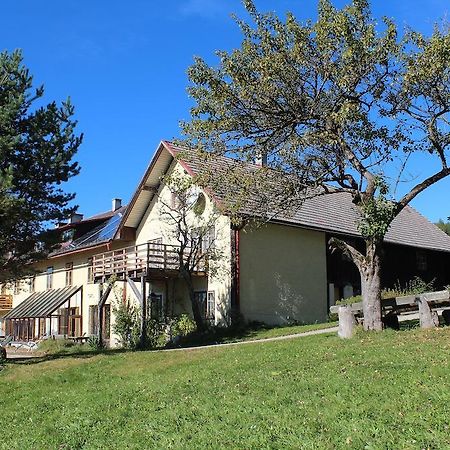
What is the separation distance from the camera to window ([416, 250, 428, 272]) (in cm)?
3412

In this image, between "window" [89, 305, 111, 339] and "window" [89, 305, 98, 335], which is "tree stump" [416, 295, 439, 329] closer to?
"window" [89, 305, 111, 339]

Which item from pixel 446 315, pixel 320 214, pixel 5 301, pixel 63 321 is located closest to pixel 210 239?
pixel 320 214

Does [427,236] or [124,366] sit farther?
[427,236]

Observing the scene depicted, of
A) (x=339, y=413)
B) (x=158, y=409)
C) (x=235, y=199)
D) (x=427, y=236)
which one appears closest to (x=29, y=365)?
(x=235, y=199)

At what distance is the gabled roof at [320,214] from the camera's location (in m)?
27.9

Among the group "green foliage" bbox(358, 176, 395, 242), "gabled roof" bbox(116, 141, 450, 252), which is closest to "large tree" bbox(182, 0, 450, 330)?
"green foliage" bbox(358, 176, 395, 242)

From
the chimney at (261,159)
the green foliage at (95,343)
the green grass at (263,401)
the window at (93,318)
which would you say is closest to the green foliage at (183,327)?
the green foliage at (95,343)

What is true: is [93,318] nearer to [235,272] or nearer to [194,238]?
[194,238]

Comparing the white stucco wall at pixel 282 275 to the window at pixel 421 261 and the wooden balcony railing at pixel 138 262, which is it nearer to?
the wooden balcony railing at pixel 138 262

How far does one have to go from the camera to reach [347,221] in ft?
101

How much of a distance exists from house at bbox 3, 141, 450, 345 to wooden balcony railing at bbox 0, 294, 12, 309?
7.24 m

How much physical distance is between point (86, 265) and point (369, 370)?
2836 centimetres

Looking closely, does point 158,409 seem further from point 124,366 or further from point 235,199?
point 235,199

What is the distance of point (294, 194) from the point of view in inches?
650
